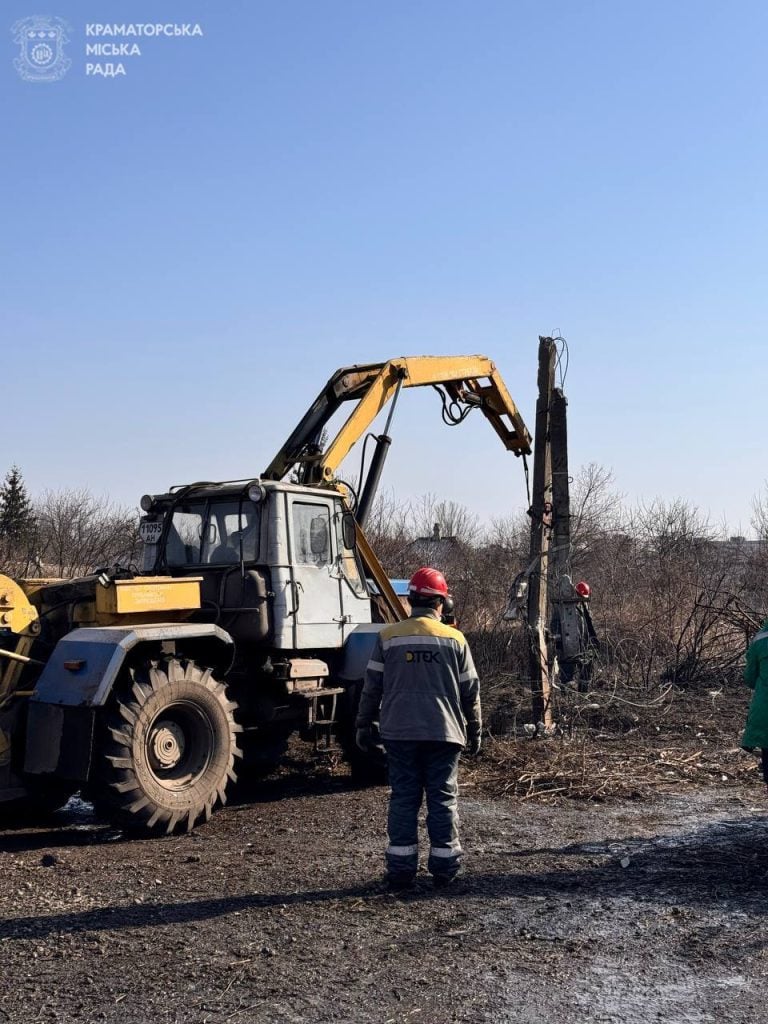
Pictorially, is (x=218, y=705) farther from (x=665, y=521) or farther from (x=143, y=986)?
(x=665, y=521)

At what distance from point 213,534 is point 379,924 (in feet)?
14.7

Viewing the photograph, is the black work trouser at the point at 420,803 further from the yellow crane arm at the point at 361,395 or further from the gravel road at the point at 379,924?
the yellow crane arm at the point at 361,395

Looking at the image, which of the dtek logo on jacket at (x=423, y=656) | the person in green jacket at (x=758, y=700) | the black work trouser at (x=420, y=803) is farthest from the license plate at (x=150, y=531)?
the person in green jacket at (x=758, y=700)

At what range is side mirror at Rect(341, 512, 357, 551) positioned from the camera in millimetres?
9602

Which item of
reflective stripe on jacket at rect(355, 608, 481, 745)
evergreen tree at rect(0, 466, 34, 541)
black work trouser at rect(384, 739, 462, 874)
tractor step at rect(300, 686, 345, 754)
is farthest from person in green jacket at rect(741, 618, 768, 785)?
evergreen tree at rect(0, 466, 34, 541)

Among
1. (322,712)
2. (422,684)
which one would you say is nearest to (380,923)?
(422,684)

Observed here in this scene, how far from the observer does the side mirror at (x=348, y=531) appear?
9.60 metres

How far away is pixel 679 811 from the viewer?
26.9 ft

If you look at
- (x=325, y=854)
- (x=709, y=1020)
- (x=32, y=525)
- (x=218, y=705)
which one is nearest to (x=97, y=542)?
(x=32, y=525)

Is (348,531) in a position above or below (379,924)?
above

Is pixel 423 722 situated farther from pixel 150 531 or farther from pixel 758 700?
pixel 150 531

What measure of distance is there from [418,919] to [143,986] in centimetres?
153

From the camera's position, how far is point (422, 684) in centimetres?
637

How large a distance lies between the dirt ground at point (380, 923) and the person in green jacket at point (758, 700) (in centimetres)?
75
